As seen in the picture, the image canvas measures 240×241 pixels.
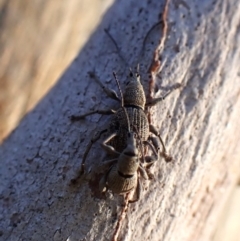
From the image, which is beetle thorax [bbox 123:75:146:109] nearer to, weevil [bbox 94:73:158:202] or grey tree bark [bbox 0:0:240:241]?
grey tree bark [bbox 0:0:240:241]

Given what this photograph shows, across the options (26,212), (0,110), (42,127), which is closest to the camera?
(26,212)

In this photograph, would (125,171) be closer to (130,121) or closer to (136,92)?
(130,121)

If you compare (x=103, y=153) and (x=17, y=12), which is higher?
(x=17, y=12)

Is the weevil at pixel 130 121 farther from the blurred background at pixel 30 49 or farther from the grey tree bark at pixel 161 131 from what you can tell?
the blurred background at pixel 30 49

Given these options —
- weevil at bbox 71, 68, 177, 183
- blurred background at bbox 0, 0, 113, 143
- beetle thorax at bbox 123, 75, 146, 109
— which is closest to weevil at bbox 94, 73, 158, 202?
weevil at bbox 71, 68, 177, 183

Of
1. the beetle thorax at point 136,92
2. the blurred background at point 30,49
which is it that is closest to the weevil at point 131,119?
the beetle thorax at point 136,92

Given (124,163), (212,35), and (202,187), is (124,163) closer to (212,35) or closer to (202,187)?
(202,187)

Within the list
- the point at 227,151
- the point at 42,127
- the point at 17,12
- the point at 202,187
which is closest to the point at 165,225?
the point at 202,187
